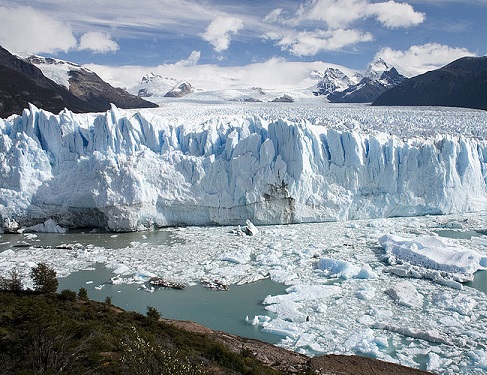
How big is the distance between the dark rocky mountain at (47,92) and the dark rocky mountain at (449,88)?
25392 millimetres

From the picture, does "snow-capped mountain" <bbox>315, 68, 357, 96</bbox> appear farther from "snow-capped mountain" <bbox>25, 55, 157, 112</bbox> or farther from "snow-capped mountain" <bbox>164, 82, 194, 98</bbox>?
"snow-capped mountain" <bbox>25, 55, 157, 112</bbox>

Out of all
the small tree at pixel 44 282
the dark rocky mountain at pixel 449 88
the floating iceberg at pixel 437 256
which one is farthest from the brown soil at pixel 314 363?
the dark rocky mountain at pixel 449 88

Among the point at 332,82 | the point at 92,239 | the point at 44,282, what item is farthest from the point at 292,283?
the point at 332,82

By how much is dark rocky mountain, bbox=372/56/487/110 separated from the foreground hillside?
A: 34179 millimetres

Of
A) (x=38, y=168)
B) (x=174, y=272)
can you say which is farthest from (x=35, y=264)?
(x=38, y=168)

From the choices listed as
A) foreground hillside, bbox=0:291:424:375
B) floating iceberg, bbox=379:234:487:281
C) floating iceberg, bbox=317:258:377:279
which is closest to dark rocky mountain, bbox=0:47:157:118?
floating iceberg, bbox=317:258:377:279

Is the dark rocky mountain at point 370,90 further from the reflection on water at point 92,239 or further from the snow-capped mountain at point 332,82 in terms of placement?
the reflection on water at point 92,239

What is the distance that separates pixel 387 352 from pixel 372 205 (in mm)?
8752

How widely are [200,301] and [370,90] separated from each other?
58.7 metres

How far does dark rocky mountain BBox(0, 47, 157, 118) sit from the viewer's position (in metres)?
35.1

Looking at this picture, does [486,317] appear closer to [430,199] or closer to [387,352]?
[387,352]

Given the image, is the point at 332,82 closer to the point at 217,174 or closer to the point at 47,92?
the point at 47,92

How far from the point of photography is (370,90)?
62250mm

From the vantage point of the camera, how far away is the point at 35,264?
1073 cm
